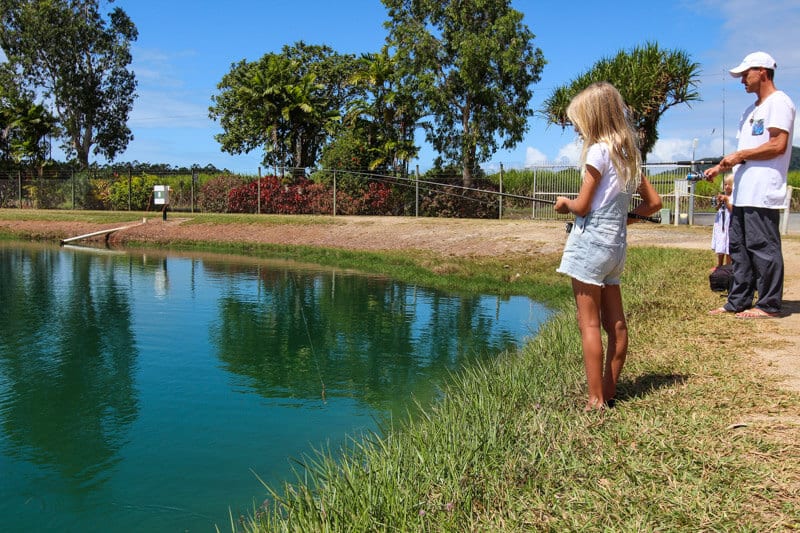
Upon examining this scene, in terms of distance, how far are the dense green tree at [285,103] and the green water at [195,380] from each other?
17.2 meters

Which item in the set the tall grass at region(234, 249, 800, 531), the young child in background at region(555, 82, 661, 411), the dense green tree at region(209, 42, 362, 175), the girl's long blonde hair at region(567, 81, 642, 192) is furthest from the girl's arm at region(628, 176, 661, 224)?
the dense green tree at region(209, 42, 362, 175)

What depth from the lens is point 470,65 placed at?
72.8 ft

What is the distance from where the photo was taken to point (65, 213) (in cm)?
2494

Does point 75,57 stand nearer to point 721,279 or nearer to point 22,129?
point 22,129

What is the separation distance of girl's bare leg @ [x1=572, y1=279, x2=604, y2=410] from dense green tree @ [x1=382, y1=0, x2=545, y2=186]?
19.4 meters

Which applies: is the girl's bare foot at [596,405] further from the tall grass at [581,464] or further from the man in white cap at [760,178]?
the man in white cap at [760,178]

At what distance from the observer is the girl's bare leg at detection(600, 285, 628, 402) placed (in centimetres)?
349

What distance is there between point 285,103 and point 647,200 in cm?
2518

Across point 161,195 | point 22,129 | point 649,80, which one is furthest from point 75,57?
point 649,80

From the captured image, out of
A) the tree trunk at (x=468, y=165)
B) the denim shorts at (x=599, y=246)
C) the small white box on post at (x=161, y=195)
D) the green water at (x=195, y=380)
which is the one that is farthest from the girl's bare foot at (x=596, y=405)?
the small white box on post at (x=161, y=195)

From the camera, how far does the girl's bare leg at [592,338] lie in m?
3.37

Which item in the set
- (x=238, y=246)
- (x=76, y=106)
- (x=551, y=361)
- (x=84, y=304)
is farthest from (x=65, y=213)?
(x=551, y=361)

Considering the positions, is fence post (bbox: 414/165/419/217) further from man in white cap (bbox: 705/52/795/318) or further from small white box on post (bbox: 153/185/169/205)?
man in white cap (bbox: 705/52/795/318)

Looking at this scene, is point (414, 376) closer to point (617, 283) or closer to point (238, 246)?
point (617, 283)
